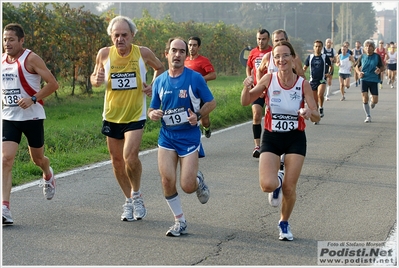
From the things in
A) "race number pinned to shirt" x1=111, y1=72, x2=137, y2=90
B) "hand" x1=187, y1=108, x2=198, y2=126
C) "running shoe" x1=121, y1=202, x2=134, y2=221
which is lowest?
"running shoe" x1=121, y1=202, x2=134, y2=221

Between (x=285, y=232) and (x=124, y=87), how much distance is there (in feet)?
7.31

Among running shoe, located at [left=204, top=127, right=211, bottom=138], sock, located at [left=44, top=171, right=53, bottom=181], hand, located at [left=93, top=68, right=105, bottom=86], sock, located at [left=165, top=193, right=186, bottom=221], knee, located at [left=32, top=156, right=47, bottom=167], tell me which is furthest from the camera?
running shoe, located at [left=204, top=127, right=211, bottom=138]

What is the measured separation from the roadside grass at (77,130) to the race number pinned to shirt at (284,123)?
401cm

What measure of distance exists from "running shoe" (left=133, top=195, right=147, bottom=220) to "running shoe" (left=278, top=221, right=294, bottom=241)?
5.11 feet

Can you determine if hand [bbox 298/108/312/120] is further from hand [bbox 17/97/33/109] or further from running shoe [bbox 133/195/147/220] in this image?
hand [bbox 17/97/33/109]

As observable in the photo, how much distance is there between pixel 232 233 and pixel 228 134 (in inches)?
330

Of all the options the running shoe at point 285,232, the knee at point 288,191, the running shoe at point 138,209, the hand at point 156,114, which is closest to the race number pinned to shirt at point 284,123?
the knee at point 288,191

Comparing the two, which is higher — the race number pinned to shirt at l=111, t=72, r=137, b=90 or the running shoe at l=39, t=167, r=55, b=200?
the race number pinned to shirt at l=111, t=72, r=137, b=90

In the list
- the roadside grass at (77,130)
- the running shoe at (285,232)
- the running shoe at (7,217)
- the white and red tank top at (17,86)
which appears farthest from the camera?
the roadside grass at (77,130)

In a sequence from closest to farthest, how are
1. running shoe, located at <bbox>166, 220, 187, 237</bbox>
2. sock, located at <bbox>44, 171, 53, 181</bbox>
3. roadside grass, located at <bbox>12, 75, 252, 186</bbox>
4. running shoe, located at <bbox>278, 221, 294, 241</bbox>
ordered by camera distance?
running shoe, located at <bbox>278, 221, 294, 241</bbox> → running shoe, located at <bbox>166, 220, 187, 237</bbox> → sock, located at <bbox>44, 171, 53, 181</bbox> → roadside grass, located at <bbox>12, 75, 252, 186</bbox>

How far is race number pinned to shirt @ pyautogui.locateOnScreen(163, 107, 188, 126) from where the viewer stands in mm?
7441

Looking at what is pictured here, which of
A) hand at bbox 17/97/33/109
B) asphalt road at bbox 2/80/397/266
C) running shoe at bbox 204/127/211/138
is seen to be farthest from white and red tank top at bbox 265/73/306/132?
running shoe at bbox 204/127/211/138

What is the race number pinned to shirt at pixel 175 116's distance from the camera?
744 centimetres

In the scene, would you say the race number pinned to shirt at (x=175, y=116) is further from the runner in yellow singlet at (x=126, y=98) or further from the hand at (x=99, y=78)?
the hand at (x=99, y=78)
